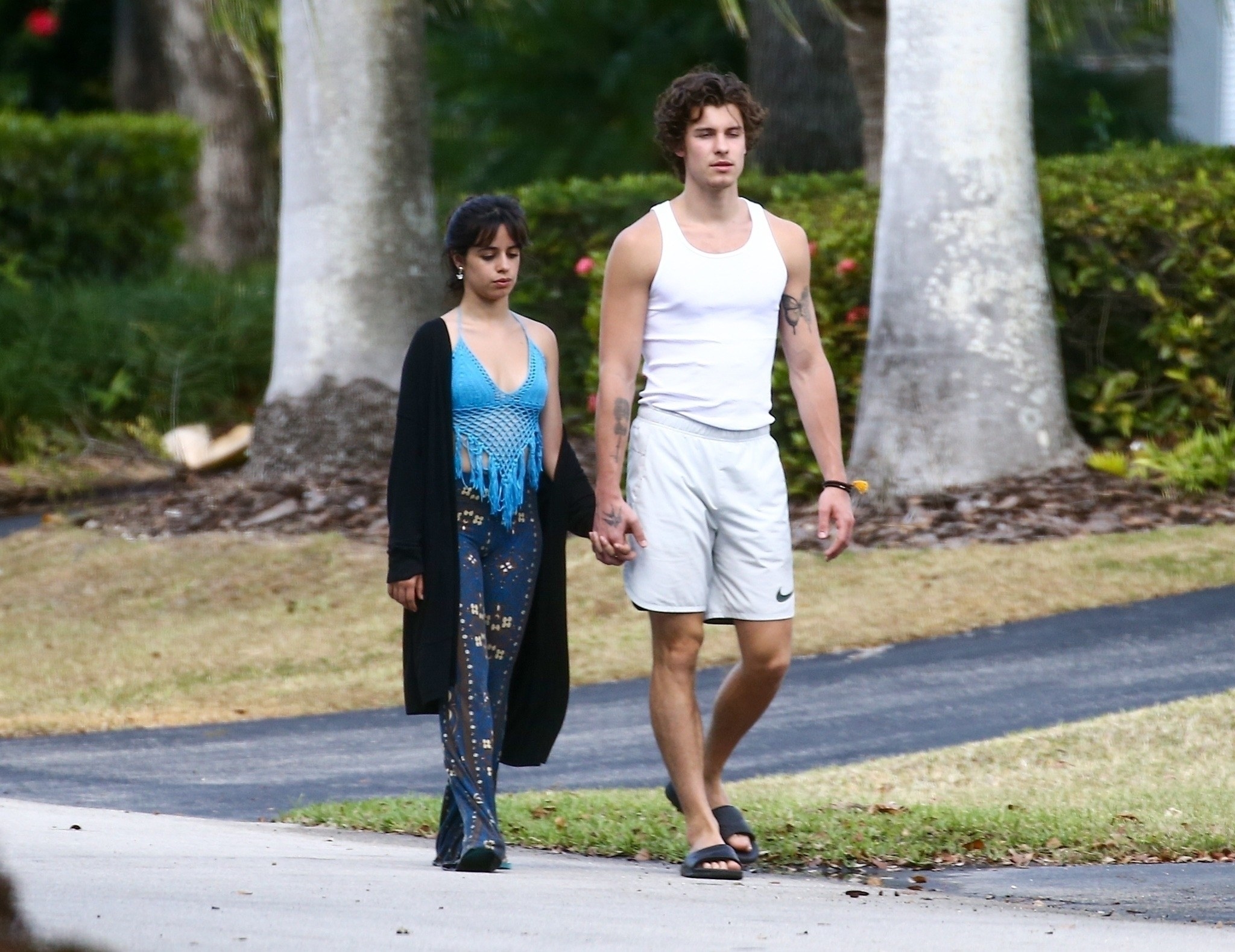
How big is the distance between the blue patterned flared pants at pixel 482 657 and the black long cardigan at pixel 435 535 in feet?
0.12

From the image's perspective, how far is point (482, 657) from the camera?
5039 millimetres

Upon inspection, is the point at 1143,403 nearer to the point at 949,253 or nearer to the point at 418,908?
the point at 949,253

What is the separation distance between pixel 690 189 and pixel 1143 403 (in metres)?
6.62

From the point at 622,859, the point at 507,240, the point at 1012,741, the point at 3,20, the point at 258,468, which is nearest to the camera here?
the point at 507,240

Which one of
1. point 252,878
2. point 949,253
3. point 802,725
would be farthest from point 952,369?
point 252,878

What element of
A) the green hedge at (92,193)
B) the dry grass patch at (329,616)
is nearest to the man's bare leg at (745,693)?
the dry grass patch at (329,616)

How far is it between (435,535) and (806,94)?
13420mm

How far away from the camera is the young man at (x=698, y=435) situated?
16.4 ft

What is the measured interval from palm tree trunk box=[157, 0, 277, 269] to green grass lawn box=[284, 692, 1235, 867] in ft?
59.4

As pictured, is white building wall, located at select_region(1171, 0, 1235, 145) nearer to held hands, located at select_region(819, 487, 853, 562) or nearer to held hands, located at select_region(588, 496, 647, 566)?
held hands, located at select_region(819, 487, 853, 562)

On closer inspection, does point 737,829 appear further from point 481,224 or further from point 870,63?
point 870,63

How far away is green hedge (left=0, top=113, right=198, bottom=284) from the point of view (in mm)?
16719

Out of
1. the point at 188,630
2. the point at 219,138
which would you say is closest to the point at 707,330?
the point at 188,630

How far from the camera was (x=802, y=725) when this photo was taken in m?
7.66
